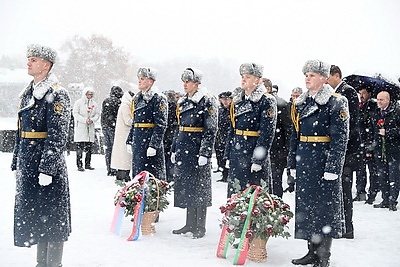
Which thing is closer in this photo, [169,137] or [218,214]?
[218,214]

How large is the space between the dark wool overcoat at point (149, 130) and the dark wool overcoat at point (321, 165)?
7.16 ft

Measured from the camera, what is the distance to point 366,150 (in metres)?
8.60

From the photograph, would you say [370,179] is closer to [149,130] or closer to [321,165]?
[321,165]

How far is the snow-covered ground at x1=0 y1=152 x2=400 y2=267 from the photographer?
4816 mm

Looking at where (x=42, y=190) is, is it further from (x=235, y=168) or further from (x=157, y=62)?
(x=157, y=62)

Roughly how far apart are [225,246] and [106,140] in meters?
6.53

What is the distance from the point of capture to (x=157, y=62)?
41250 millimetres

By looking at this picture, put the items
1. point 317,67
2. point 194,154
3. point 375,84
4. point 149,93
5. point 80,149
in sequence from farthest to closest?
point 80,149, point 375,84, point 149,93, point 194,154, point 317,67

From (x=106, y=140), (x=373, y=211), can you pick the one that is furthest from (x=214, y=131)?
(x=106, y=140)

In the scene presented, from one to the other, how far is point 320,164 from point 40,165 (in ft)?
8.84

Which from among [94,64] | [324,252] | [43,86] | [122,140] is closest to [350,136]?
[324,252]

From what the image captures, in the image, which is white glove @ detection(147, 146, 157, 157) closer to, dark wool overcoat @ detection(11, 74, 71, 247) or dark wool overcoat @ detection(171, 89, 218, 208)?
dark wool overcoat @ detection(171, 89, 218, 208)

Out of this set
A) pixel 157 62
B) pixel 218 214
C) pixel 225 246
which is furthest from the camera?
pixel 157 62

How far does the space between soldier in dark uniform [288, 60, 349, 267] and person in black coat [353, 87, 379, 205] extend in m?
3.89
